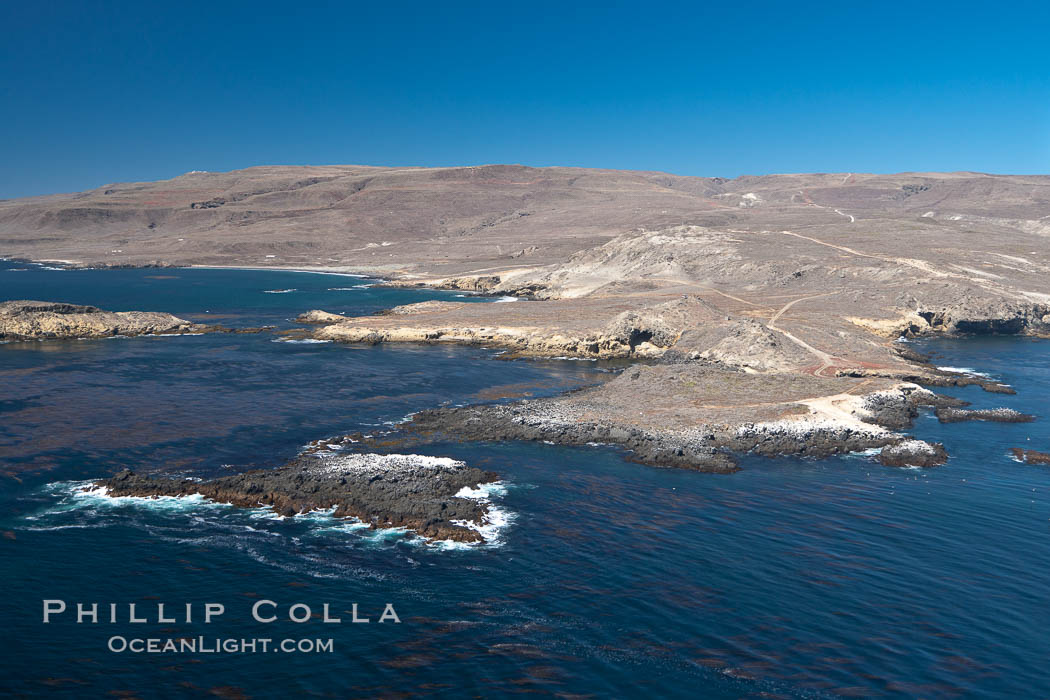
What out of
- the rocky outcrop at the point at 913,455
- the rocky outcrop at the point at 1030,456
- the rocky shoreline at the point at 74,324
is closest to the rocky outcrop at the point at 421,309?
the rocky shoreline at the point at 74,324

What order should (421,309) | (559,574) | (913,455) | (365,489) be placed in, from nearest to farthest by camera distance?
(559,574) → (365,489) → (913,455) → (421,309)

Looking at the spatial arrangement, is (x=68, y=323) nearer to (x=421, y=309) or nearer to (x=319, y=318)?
(x=319, y=318)

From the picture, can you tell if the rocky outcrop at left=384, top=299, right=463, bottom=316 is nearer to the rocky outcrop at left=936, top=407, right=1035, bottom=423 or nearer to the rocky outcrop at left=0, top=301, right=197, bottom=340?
the rocky outcrop at left=0, top=301, right=197, bottom=340

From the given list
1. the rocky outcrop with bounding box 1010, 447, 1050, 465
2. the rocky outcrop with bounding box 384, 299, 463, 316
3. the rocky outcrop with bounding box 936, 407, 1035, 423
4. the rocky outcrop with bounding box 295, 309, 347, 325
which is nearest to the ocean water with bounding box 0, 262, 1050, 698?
the rocky outcrop with bounding box 1010, 447, 1050, 465

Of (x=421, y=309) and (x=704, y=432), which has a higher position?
(x=421, y=309)

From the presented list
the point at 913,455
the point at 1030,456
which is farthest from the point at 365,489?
the point at 1030,456

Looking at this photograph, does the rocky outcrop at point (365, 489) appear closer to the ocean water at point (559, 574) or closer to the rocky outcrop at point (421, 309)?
the ocean water at point (559, 574)
